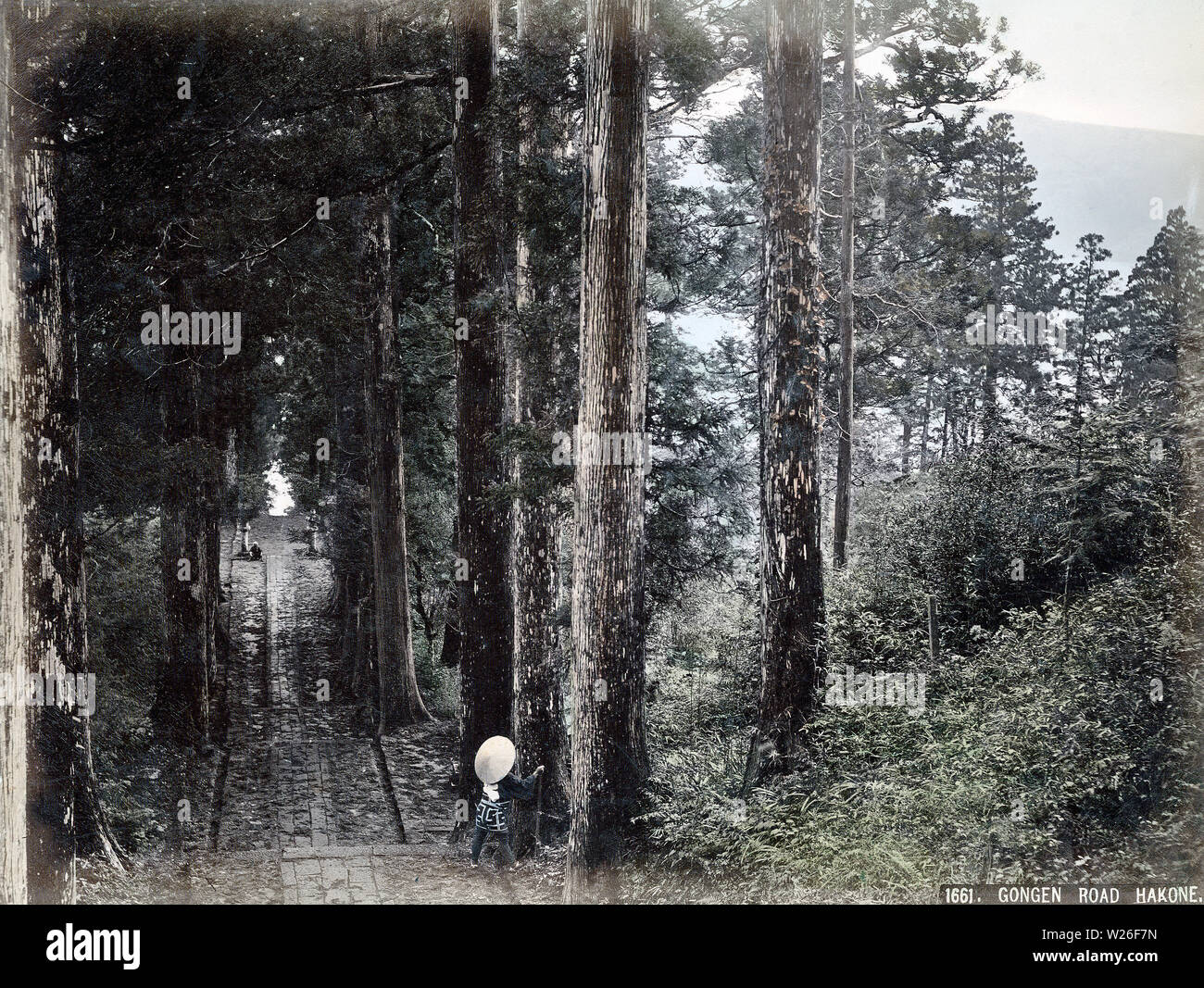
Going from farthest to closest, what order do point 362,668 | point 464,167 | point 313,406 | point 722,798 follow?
point 313,406
point 362,668
point 464,167
point 722,798

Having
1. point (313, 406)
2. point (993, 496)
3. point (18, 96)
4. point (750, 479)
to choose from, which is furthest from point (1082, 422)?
point (313, 406)

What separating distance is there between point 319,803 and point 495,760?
15.1 feet

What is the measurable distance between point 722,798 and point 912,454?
17.6 meters

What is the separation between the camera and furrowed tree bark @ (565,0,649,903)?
9031 mm

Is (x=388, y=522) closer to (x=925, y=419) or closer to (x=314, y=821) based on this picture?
(x=314, y=821)

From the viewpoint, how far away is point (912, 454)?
25.3m

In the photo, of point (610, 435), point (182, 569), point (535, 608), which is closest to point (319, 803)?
point (182, 569)

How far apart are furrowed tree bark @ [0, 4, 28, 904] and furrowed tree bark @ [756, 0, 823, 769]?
644 cm

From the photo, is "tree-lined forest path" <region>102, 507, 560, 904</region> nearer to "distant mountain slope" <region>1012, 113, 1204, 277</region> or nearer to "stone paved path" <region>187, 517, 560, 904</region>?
"stone paved path" <region>187, 517, 560, 904</region>

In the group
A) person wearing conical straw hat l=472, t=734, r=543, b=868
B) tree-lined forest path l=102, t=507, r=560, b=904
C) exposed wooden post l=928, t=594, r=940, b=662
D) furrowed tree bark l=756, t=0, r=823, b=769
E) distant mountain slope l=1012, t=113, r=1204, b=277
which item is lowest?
tree-lined forest path l=102, t=507, r=560, b=904

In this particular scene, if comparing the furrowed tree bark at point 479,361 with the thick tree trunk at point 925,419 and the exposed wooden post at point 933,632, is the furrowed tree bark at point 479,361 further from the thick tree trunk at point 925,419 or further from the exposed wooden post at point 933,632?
the thick tree trunk at point 925,419

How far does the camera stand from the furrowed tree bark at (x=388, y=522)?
16234 millimetres

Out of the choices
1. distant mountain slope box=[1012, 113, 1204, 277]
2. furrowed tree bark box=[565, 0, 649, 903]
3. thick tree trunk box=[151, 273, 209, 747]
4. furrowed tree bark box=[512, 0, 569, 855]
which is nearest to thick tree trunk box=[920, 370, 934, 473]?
distant mountain slope box=[1012, 113, 1204, 277]
